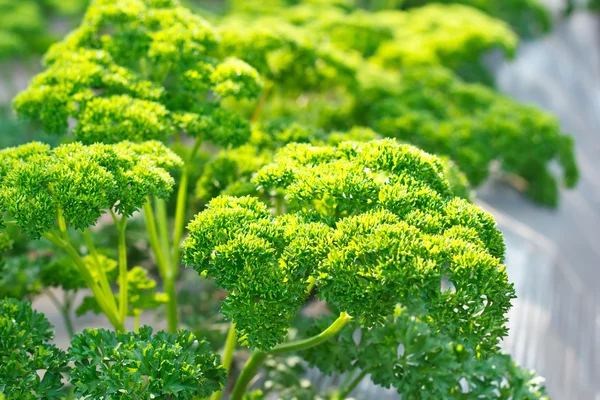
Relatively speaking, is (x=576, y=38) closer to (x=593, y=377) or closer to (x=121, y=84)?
(x=593, y=377)

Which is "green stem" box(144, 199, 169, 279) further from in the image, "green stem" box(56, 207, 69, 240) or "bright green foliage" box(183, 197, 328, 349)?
"bright green foliage" box(183, 197, 328, 349)

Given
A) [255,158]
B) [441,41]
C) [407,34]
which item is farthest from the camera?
[407,34]

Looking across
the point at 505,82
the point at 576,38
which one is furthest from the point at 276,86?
the point at 576,38

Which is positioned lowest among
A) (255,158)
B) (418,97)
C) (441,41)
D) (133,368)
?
(133,368)

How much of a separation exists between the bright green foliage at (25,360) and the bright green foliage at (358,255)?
717 mm

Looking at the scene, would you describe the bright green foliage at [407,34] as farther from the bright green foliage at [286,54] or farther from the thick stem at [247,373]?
the thick stem at [247,373]

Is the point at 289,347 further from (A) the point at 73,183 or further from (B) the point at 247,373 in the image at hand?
(A) the point at 73,183

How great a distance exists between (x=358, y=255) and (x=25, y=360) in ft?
4.33

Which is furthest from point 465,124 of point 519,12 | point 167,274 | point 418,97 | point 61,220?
point 519,12

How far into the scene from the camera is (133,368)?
228 centimetres

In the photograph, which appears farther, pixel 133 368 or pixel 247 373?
pixel 247 373

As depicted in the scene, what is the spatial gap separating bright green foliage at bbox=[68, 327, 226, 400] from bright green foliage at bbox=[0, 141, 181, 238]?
1.46ft

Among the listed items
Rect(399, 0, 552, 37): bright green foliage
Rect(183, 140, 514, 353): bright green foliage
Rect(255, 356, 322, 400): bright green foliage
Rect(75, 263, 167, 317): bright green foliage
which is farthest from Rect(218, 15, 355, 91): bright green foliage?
Rect(399, 0, 552, 37): bright green foliage

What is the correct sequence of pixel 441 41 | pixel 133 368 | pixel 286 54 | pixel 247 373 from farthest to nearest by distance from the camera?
pixel 441 41 < pixel 286 54 < pixel 247 373 < pixel 133 368
